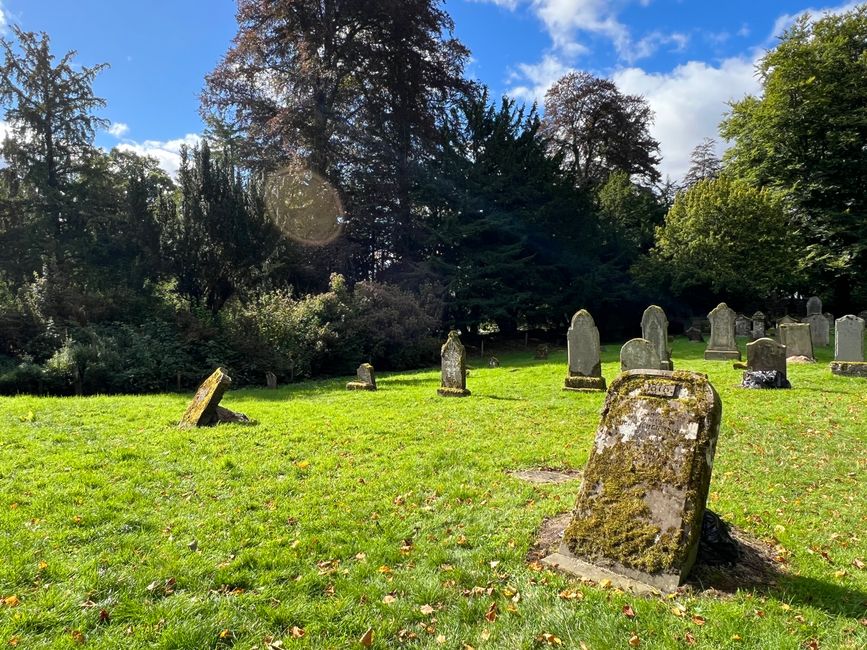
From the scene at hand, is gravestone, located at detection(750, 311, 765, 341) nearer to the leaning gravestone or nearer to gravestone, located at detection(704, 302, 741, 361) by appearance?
gravestone, located at detection(704, 302, 741, 361)

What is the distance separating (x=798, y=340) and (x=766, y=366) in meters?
4.84

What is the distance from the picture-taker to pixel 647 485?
369 cm

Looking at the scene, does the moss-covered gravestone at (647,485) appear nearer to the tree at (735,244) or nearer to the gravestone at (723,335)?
the gravestone at (723,335)

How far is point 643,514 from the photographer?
11.9 feet

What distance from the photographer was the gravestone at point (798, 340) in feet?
47.7

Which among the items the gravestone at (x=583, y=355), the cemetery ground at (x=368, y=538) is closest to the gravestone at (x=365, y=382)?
the cemetery ground at (x=368, y=538)

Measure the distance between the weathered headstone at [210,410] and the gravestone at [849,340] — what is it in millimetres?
A: 13916

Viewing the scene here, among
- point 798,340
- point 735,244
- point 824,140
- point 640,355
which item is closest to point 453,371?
point 640,355

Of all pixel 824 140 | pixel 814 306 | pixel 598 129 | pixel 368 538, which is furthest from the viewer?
pixel 598 129

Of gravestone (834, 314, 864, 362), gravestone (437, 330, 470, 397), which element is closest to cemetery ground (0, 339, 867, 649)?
gravestone (437, 330, 470, 397)

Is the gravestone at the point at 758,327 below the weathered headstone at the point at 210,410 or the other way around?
the other way around

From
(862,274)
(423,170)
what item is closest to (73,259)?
(423,170)

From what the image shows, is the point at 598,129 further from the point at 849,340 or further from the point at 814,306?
the point at 849,340

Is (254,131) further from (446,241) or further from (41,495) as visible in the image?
(41,495)
